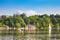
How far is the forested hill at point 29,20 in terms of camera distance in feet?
22.1

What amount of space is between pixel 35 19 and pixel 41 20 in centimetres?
25

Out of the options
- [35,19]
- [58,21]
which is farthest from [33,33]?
[58,21]

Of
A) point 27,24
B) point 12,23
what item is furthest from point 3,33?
point 27,24

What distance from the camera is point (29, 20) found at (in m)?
6.74

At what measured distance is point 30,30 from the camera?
282 inches

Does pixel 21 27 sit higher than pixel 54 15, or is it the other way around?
pixel 54 15

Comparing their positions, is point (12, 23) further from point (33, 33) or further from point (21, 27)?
point (33, 33)

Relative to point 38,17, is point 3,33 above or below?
below

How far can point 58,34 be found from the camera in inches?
285

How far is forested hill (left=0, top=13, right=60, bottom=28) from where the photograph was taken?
6.73 metres

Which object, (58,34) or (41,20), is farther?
(58,34)

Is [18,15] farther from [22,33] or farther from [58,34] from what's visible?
[58,34]

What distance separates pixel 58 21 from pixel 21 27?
1425 mm

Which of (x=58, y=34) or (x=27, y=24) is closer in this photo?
(x=27, y=24)
